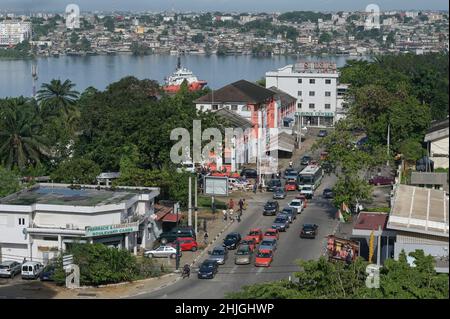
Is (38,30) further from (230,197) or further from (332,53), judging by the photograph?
(230,197)

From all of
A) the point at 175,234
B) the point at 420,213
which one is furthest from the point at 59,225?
the point at 420,213

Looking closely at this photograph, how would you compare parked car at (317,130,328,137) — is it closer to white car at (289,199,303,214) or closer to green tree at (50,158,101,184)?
white car at (289,199,303,214)

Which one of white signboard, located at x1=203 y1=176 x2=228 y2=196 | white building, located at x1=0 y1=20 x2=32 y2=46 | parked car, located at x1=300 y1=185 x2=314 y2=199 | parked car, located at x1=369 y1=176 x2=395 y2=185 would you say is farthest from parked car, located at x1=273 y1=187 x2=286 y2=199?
white building, located at x1=0 y1=20 x2=32 y2=46

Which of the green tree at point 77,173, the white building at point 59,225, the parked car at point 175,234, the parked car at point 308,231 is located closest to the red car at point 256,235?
the parked car at point 308,231

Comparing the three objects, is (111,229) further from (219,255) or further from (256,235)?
(256,235)

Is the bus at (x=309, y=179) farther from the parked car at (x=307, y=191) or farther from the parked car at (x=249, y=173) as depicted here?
the parked car at (x=249, y=173)

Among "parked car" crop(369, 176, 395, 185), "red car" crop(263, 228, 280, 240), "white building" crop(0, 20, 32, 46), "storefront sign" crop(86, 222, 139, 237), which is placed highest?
"white building" crop(0, 20, 32, 46)

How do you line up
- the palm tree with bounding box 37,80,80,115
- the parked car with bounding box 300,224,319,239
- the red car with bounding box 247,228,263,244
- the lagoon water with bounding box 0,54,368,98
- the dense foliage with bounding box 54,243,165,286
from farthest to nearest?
the lagoon water with bounding box 0,54,368,98 → the palm tree with bounding box 37,80,80,115 → the parked car with bounding box 300,224,319,239 → the red car with bounding box 247,228,263,244 → the dense foliage with bounding box 54,243,165,286
